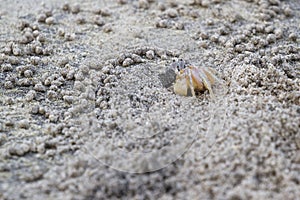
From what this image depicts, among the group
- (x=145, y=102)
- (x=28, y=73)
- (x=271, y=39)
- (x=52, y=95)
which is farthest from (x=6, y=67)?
(x=271, y=39)

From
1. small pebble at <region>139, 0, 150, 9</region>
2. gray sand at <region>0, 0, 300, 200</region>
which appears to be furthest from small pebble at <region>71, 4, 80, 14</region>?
small pebble at <region>139, 0, 150, 9</region>

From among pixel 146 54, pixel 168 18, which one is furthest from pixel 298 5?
pixel 146 54

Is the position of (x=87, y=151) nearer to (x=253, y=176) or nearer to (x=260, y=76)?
(x=253, y=176)

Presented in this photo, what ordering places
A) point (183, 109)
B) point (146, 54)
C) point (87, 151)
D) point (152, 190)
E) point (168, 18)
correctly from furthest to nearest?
point (168, 18)
point (146, 54)
point (183, 109)
point (87, 151)
point (152, 190)

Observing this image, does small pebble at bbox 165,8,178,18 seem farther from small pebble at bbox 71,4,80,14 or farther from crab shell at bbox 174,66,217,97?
crab shell at bbox 174,66,217,97

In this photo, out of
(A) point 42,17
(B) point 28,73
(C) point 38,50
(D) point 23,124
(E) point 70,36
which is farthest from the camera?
(A) point 42,17

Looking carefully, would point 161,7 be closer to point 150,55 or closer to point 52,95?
point 150,55
